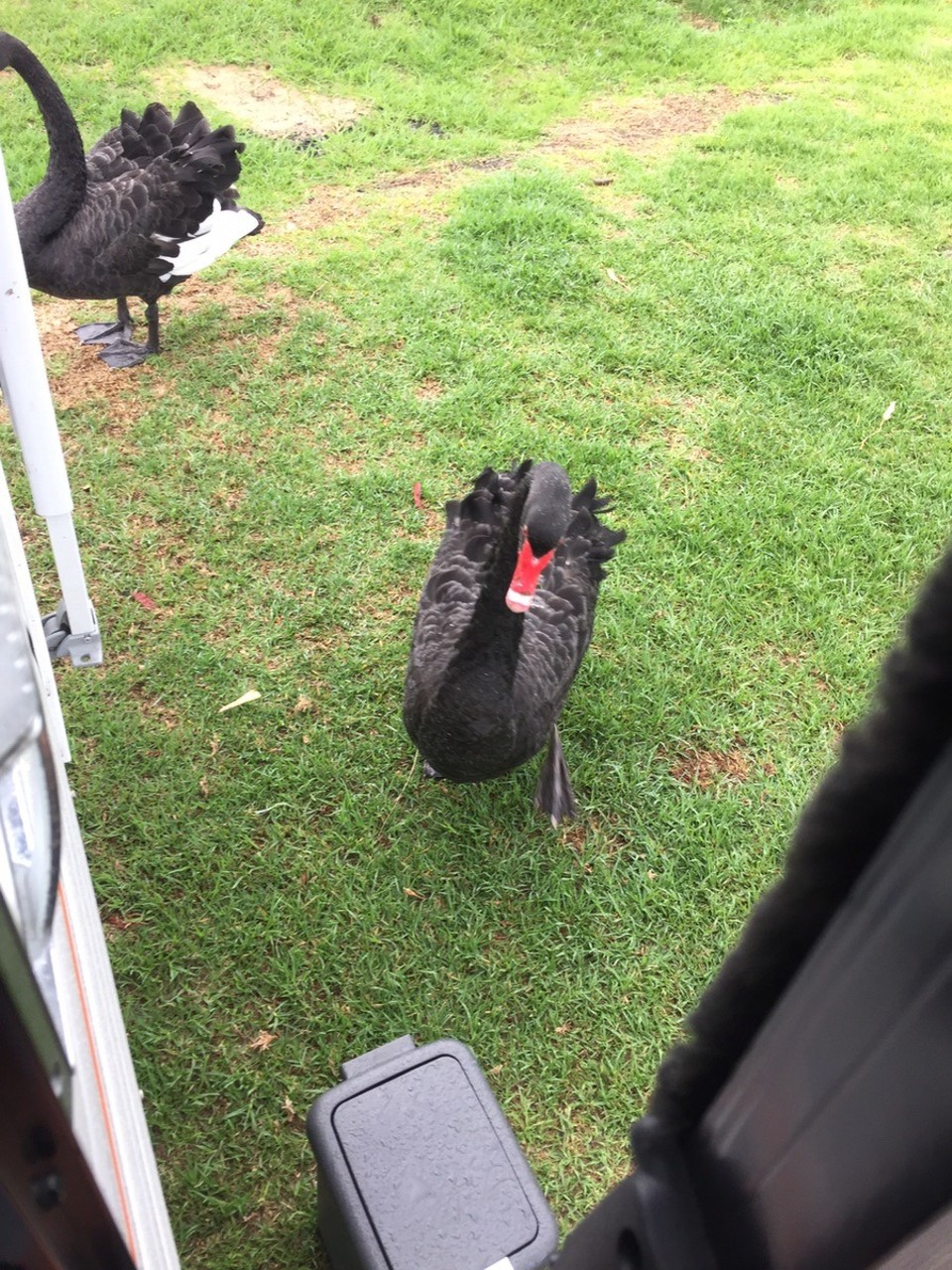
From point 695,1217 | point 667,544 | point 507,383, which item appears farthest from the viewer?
point 507,383

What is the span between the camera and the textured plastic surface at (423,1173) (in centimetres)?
136

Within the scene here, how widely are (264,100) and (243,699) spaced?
4.09 meters

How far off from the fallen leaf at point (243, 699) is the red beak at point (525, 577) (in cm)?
93

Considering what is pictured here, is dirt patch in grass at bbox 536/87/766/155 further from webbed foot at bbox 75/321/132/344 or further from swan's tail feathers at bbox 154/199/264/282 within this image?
webbed foot at bbox 75/321/132/344

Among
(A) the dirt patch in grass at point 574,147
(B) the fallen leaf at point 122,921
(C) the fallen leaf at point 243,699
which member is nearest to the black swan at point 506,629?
(C) the fallen leaf at point 243,699

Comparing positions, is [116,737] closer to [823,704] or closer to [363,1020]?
[363,1020]

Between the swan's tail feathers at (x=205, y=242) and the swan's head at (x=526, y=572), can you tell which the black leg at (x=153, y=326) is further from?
the swan's head at (x=526, y=572)

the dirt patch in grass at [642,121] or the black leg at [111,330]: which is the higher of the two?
the dirt patch in grass at [642,121]

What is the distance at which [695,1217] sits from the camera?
53 cm

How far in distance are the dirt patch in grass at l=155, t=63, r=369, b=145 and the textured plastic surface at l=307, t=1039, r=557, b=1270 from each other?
4848mm

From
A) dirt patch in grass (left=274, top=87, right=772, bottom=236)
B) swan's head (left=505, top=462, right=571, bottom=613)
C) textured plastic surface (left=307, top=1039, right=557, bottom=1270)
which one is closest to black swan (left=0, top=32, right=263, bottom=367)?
dirt patch in grass (left=274, top=87, right=772, bottom=236)

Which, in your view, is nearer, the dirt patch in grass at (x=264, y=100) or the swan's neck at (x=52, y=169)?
the swan's neck at (x=52, y=169)

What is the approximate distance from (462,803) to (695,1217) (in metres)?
1.99

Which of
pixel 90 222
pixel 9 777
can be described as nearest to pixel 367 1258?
pixel 9 777
